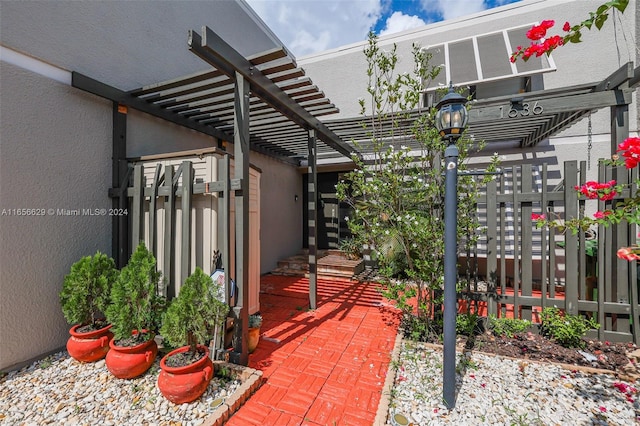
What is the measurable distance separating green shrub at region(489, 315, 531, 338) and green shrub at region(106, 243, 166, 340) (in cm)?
444

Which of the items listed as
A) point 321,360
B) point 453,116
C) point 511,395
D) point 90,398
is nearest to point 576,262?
point 511,395

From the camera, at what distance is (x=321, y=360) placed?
3.41 metres

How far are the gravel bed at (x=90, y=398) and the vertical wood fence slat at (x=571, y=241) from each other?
4.41m

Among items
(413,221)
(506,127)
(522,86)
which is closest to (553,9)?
(522,86)

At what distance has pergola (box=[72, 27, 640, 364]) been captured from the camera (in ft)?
10.5

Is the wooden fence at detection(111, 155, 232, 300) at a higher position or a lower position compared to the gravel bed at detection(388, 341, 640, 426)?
higher

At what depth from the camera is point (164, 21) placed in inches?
196

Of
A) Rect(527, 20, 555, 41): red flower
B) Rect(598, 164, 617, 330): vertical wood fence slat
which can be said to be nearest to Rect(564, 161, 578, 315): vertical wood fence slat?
Rect(598, 164, 617, 330): vertical wood fence slat

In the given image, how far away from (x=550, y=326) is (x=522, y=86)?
5989mm

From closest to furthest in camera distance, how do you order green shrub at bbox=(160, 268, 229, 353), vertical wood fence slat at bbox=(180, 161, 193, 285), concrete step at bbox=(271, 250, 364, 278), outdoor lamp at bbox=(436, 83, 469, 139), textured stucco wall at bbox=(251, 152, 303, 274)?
outdoor lamp at bbox=(436, 83, 469, 139) < green shrub at bbox=(160, 268, 229, 353) < vertical wood fence slat at bbox=(180, 161, 193, 285) < concrete step at bbox=(271, 250, 364, 278) < textured stucco wall at bbox=(251, 152, 303, 274)

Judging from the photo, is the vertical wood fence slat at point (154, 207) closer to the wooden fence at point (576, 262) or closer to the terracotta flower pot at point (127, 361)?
the terracotta flower pot at point (127, 361)

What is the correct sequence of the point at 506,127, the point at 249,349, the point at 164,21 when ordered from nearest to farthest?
the point at 249,349
the point at 164,21
the point at 506,127

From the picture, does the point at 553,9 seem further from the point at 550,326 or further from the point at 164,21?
the point at 164,21

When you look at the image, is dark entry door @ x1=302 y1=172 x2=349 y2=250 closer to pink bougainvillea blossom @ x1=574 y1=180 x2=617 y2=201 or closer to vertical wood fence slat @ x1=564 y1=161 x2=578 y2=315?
vertical wood fence slat @ x1=564 y1=161 x2=578 y2=315
